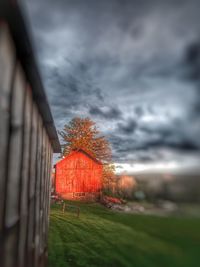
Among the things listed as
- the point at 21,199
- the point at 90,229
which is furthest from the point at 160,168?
the point at 90,229

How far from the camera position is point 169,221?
1.83 m

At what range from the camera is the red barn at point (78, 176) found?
21.1 m

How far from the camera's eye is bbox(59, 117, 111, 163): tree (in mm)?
26672

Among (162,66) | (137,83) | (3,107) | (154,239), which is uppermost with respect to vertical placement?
(137,83)

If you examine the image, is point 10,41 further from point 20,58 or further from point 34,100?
point 34,100

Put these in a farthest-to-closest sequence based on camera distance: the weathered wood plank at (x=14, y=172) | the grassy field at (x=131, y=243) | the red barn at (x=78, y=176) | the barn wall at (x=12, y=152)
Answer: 1. the red barn at (x=78, y=176)
2. the grassy field at (x=131, y=243)
3. the weathered wood plank at (x=14, y=172)
4. the barn wall at (x=12, y=152)

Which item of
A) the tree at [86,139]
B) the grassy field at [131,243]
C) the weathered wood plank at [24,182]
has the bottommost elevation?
the grassy field at [131,243]

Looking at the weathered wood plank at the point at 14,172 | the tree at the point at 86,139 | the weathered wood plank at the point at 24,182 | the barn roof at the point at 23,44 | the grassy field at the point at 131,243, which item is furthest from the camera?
the tree at the point at 86,139

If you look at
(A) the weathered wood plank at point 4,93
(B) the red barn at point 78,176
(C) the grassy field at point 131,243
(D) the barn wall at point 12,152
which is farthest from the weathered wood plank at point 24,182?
(B) the red barn at point 78,176

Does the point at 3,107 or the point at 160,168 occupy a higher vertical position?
the point at 3,107

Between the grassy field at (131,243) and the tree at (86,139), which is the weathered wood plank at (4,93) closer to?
the grassy field at (131,243)

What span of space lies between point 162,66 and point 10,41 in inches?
57.3

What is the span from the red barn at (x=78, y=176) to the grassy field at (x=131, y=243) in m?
9.20

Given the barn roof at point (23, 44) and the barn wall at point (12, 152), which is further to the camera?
the barn wall at point (12, 152)
